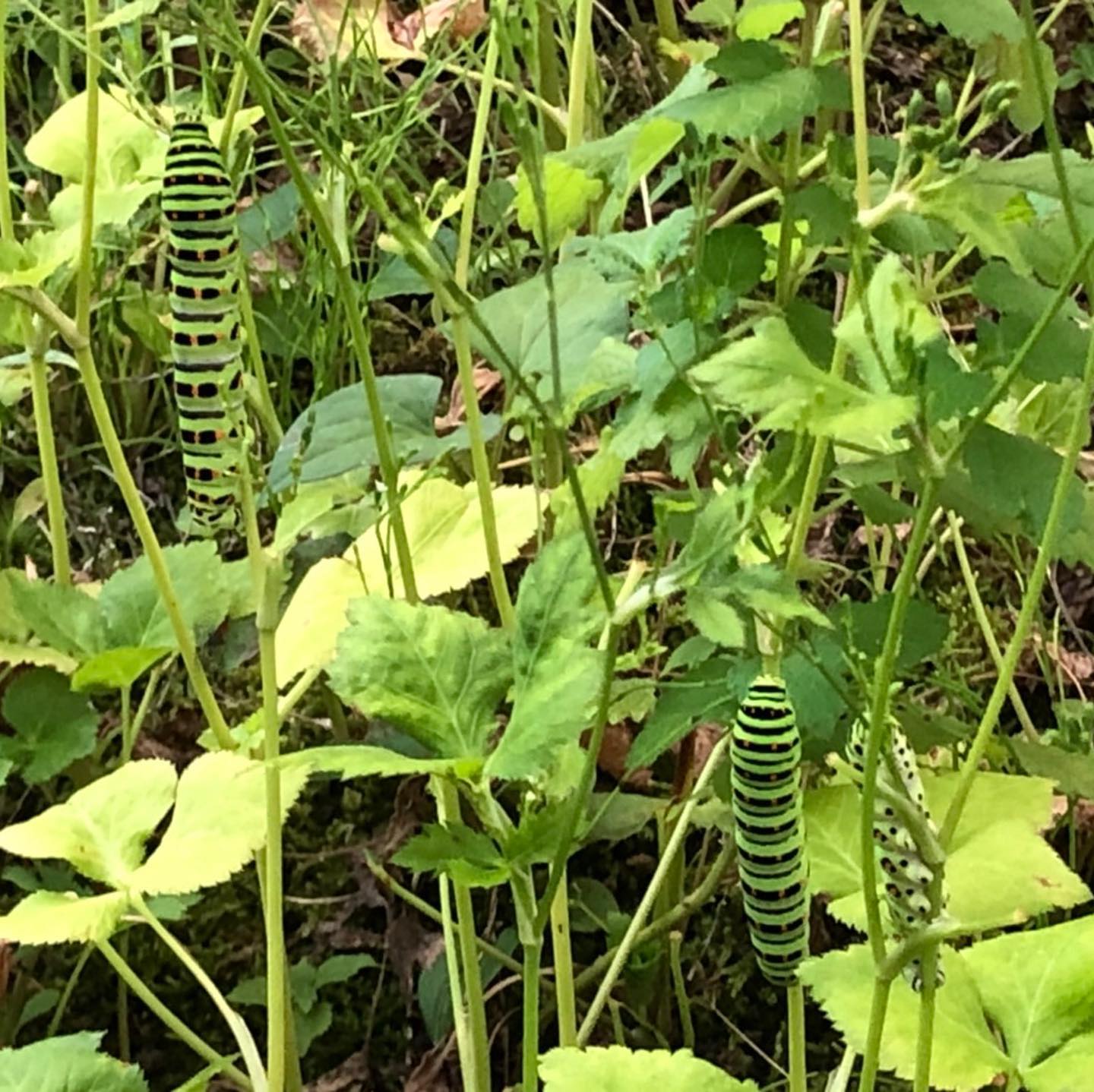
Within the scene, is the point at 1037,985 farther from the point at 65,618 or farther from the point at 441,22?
the point at 441,22

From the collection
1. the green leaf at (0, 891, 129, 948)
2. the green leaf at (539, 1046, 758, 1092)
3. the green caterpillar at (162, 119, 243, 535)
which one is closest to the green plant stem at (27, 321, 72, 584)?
the green caterpillar at (162, 119, 243, 535)

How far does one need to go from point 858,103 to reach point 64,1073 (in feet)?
1.62

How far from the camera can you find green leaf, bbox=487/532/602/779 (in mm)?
421

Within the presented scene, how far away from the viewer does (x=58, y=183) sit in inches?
53.5

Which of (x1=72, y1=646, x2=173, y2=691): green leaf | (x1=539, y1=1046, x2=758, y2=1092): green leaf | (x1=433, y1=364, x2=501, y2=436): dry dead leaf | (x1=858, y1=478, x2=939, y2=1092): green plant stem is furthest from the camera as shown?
(x1=433, y1=364, x2=501, y2=436): dry dead leaf

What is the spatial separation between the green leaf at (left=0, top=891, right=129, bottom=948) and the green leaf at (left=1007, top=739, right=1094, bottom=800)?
0.45 m

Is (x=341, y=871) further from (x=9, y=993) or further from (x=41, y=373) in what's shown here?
(x=41, y=373)

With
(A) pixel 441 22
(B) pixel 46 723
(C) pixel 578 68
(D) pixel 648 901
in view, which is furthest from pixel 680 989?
Answer: (A) pixel 441 22

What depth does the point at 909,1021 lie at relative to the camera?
21.5 inches

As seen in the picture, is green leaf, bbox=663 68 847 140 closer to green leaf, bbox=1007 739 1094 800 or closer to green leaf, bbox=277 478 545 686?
green leaf, bbox=277 478 545 686

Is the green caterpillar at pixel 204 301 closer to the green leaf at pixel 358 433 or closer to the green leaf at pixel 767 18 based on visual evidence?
the green leaf at pixel 358 433

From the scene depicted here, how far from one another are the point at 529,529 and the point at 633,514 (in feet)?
1.48

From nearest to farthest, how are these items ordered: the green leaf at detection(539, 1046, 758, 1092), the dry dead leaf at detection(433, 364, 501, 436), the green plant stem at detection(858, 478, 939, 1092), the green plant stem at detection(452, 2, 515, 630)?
the green plant stem at detection(858, 478, 939, 1092), the green leaf at detection(539, 1046, 758, 1092), the green plant stem at detection(452, 2, 515, 630), the dry dead leaf at detection(433, 364, 501, 436)

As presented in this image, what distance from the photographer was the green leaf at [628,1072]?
48 centimetres
